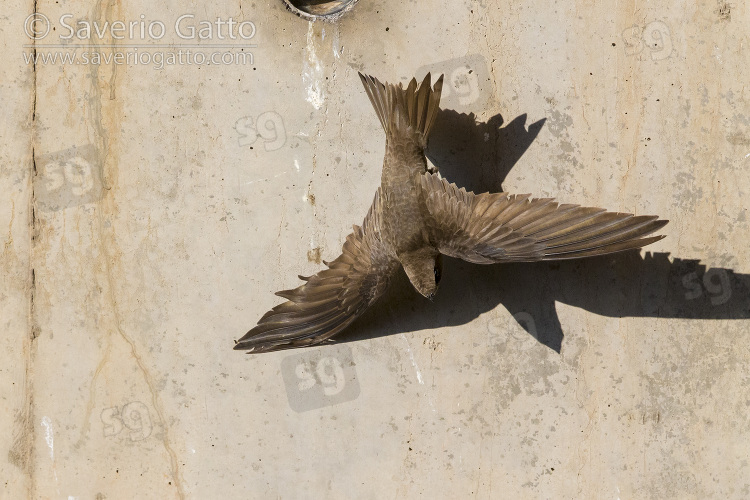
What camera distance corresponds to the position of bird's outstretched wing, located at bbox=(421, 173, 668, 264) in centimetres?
317

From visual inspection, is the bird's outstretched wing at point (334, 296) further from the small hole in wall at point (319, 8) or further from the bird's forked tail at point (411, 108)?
the small hole in wall at point (319, 8)

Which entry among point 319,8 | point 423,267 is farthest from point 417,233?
point 319,8

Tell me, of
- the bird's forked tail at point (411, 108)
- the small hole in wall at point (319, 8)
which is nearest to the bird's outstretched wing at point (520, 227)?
the bird's forked tail at point (411, 108)

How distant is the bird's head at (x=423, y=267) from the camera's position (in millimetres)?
3512

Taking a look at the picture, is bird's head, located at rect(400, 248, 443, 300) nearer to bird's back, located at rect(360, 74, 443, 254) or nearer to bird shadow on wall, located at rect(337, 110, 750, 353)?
bird's back, located at rect(360, 74, 443, 254)

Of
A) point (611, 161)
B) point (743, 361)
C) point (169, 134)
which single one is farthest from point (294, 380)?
point (743, 361)

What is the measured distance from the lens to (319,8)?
4199 mm

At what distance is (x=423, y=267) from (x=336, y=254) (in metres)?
0.77

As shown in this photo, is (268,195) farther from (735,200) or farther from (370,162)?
(735,200)

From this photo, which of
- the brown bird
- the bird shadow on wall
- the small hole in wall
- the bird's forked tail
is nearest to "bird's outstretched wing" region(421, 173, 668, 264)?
the brown bird

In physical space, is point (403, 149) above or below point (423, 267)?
above

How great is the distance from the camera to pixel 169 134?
4129 mm

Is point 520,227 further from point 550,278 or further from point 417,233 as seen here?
point 550,278

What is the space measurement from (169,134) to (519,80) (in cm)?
233
